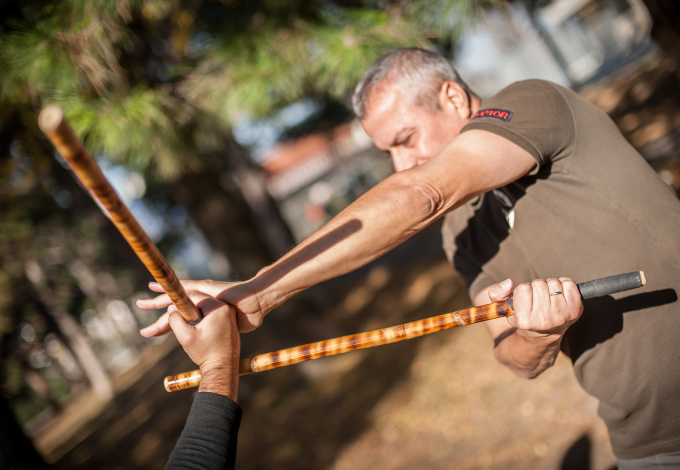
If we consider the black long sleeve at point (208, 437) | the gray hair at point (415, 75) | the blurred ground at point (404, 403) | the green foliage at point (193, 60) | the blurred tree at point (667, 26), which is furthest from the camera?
the blurred ground at point (404, 403)

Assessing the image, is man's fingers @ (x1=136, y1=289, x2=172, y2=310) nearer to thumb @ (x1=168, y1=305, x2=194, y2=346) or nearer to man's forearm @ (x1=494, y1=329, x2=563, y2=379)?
thumb @ (x1=168, y1=305, x2=194, y2=346)

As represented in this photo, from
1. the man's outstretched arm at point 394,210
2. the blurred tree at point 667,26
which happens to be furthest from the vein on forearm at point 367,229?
the blurred tree at point 667,26

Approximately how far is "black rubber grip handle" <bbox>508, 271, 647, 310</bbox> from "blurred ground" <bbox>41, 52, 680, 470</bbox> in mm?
2418

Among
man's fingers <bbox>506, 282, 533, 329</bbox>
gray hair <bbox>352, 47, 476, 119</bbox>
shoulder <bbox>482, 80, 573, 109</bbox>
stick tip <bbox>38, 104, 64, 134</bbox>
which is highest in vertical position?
stick tip <bbox>38, 104, 64, 134</bbox>

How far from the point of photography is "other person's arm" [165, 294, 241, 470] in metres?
1.04

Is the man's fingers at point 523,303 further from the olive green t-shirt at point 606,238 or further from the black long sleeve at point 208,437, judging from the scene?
the black long sleeve at point 208,437

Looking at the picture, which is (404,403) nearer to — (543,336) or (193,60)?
(543,336)

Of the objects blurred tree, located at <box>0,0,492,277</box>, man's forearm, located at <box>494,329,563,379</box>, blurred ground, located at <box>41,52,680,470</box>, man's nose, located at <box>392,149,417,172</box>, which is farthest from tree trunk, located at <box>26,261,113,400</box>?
man's forearm, located at <box>494,329,563,379</box>

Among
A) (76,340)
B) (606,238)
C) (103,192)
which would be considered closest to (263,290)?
(103,192)

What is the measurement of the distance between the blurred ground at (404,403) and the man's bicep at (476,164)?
267 centimetres

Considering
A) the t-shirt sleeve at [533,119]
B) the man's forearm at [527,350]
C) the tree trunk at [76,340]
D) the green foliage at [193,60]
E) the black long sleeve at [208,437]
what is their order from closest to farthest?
1. the black long sleeve at [208,437]
2. the t-shirt sleeve at [533,119]
3. the man's forearm at [527,350]
4. the green foliage at [193,60]
5. the tree trunk at [76,340]

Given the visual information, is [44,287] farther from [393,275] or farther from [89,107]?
[89,107]

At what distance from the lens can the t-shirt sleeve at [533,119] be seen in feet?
4.08

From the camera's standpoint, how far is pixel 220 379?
3.86 feet
